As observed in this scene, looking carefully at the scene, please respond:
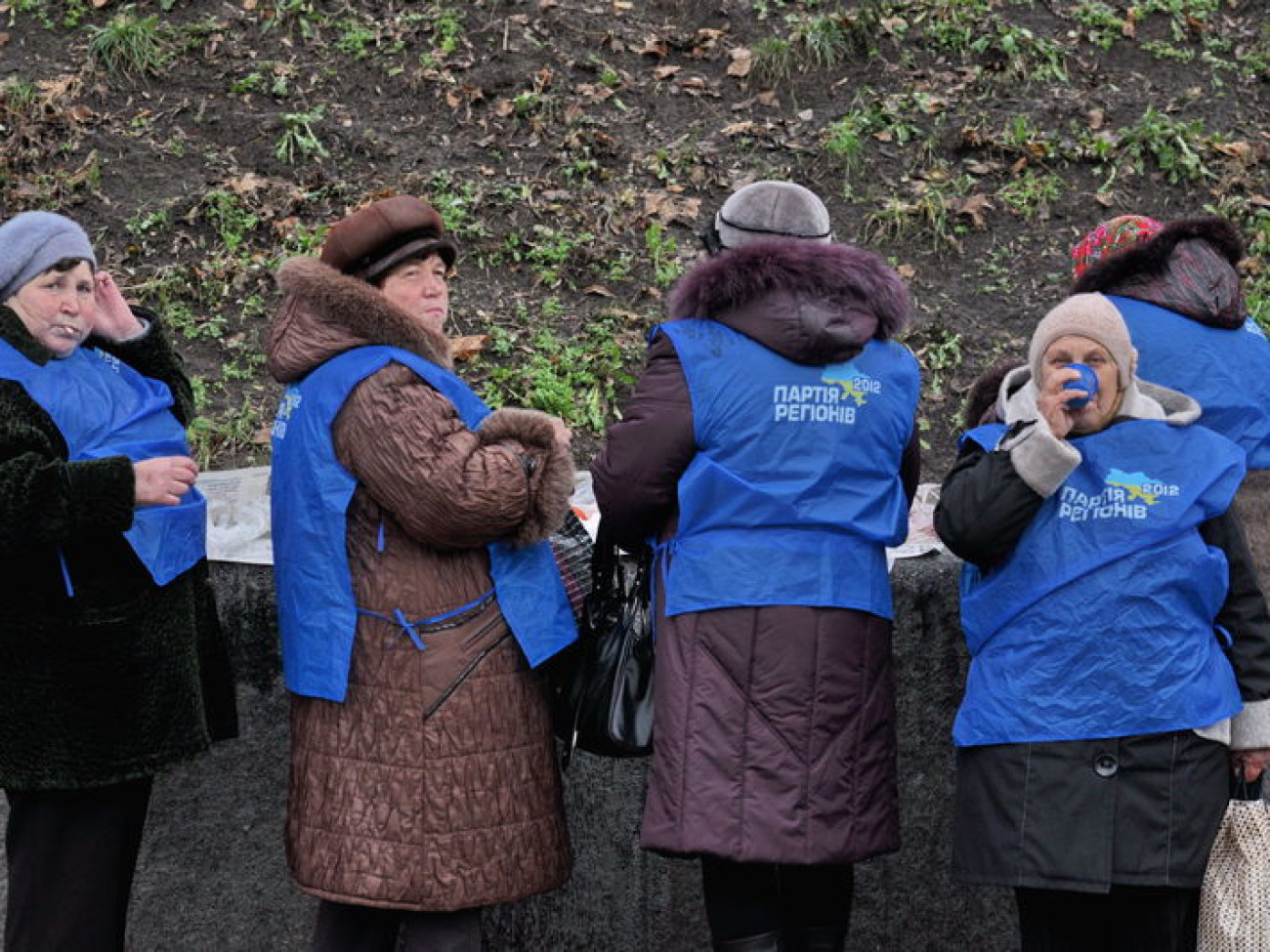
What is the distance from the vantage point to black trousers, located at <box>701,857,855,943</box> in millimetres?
3426

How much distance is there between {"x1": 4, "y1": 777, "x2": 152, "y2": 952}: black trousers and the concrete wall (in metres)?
0.80

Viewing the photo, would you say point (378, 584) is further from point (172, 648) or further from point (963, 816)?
point (963, 816)

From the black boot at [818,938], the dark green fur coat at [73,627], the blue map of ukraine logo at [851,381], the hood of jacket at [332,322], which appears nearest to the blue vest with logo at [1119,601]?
the blue map of ukraine logo at [851,381]

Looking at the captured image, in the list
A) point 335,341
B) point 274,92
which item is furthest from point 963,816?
point 274,92

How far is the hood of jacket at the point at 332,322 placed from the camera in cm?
350

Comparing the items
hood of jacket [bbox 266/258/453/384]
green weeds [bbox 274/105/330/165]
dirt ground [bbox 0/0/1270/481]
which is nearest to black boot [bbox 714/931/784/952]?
hood of jacket [bbox 266/258/453/384]

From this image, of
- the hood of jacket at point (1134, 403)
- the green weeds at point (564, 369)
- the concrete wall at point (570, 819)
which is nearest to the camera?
the hood of jacket at point (1134, 403)

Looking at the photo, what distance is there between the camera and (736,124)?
7586mm

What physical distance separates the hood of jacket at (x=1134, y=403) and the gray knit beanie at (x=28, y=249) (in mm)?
2091

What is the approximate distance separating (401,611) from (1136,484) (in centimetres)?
162

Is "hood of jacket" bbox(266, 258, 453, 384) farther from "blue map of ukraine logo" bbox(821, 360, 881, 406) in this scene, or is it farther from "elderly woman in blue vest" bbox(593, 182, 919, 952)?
"blue map of ukraine logo" bbox(821, 360, 881, 406)

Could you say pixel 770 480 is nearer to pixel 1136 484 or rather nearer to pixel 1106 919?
pixel 1136 484

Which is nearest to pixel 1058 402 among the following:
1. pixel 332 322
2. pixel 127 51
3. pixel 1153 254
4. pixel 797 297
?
pixel 797 297

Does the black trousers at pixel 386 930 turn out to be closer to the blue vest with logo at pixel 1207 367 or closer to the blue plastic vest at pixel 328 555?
the blue plastic vest at pixel 328 555
